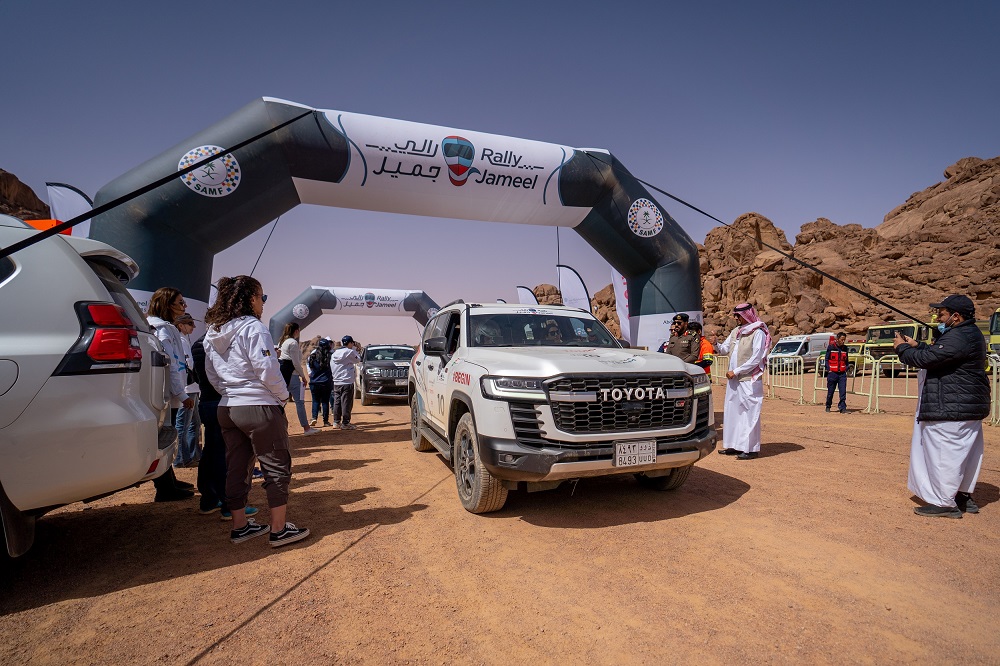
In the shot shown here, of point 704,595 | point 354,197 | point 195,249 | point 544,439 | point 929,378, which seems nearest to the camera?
point 704,595

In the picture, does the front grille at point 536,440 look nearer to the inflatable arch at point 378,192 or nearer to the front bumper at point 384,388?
the inflatable arch at point 378,192

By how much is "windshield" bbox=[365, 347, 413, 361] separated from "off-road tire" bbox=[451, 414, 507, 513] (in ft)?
30.7

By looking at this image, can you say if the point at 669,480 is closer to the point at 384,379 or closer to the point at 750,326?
the point at 750,326

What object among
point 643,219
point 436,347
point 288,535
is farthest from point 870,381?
point 288,535

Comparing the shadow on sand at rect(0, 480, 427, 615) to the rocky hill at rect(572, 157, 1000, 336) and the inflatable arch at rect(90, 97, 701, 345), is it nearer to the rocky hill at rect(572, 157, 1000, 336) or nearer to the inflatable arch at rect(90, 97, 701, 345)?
the inflatable arch at rect(90, 97, 701, 345)

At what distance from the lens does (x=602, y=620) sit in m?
2.46

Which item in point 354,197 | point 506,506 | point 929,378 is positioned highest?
point 354,197

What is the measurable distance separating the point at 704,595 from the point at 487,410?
183cm

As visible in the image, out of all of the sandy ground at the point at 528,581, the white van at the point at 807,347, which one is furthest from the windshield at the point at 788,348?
the sandy ground at the point at 528,581

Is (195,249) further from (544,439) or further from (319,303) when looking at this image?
(319,303)

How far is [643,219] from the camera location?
9312 millimetres

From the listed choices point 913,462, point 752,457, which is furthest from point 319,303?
point 913,462

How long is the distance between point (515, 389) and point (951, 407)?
3.54 metres

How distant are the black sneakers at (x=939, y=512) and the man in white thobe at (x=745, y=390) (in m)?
2.19
